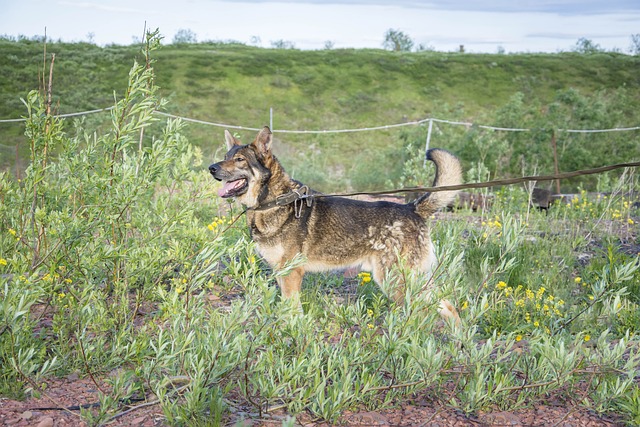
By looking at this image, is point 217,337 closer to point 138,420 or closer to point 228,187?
point 138,420

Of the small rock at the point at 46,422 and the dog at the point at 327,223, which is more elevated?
the dog at the point at 327,223

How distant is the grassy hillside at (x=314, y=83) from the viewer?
74.5ft

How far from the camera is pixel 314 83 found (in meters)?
30.6

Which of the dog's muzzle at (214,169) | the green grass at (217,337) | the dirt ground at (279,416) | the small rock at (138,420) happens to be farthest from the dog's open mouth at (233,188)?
the small rock at (138,420)

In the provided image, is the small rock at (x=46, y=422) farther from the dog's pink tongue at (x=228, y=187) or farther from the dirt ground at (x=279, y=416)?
the dog's pink tongue at (x=228, y=187)

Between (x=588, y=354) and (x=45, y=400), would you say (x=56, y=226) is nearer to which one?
(x=45, y=400)

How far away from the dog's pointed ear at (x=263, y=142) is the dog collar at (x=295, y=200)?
40 cm

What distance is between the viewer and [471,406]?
3.20m

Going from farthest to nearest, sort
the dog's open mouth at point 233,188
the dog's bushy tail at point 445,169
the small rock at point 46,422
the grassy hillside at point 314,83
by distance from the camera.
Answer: the grassy hillside at point 314,83 < the dog's open mouth at point 233,188 < the dog's bushy tail at point 445,169 < the small rock at point 46,422

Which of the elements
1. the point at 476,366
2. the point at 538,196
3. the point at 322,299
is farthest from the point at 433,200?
the point at 538,196

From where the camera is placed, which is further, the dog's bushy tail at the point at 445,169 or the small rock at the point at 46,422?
the dog's bushy tail at the point at 445,169

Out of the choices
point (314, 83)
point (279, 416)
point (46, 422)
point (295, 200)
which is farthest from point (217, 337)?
point (314, 83)

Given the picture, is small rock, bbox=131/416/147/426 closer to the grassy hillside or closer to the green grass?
the green grass

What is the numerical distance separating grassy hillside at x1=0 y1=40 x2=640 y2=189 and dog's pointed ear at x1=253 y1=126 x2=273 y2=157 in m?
13.1
